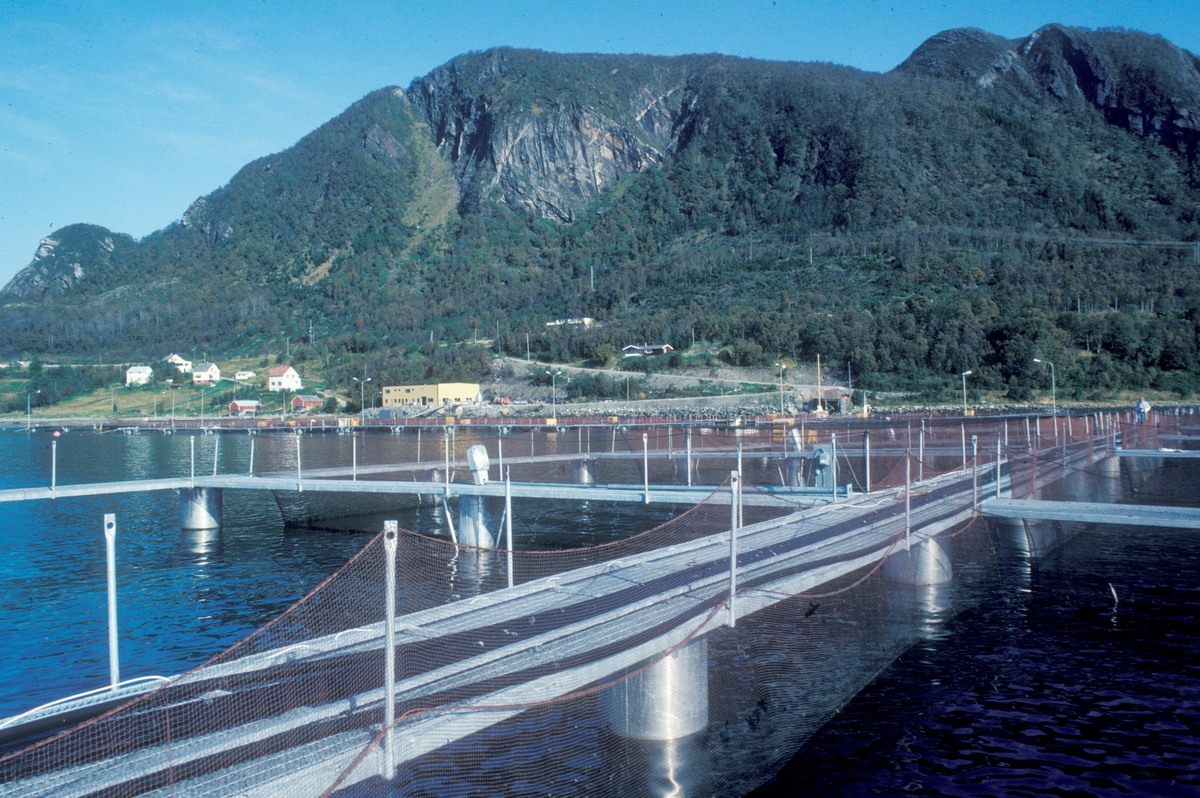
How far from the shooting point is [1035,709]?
32.4 feet

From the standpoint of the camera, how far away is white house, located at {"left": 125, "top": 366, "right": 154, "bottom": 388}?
499 ft

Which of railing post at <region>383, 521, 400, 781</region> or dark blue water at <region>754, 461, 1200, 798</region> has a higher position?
railing post at <region>383, 521, 400, 781</region>

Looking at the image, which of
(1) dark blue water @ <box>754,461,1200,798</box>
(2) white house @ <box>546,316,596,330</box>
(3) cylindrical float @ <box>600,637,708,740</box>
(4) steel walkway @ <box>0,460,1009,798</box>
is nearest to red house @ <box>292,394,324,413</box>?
(2) white house @ <box>546,316,596,330</box>

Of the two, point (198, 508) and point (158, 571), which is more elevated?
point (198, 508)

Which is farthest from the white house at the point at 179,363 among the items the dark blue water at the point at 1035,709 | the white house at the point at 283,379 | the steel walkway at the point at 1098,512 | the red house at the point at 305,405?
the dark blue water at the point at 1035,709

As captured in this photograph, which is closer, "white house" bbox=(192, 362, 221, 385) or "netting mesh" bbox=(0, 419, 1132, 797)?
"netting mesh" bbox=(0, 419, 1132, 797)

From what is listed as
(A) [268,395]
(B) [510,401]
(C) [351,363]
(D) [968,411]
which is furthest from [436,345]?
(D) [968,411]

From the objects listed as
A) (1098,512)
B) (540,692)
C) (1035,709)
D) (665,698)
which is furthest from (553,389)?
(540,692)

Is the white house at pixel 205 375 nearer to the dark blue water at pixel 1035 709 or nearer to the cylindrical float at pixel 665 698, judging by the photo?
the dark blue water at pixel 1035 709

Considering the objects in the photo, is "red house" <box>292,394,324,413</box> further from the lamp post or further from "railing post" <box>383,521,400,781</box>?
"railing post" <box>383,521,400,781</box>

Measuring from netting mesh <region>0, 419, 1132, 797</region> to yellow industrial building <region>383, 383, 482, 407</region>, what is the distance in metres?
102

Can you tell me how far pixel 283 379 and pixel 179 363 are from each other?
121 feet

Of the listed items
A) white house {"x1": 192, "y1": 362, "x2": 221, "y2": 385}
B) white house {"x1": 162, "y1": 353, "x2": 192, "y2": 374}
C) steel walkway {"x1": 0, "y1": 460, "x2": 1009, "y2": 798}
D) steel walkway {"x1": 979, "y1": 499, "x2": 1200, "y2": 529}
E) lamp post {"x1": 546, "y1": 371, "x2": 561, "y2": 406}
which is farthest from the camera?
white house {"x1": 162, "y1": 353, "x2": 192, "y2": 374}

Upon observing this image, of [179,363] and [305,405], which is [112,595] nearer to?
[305,405]
